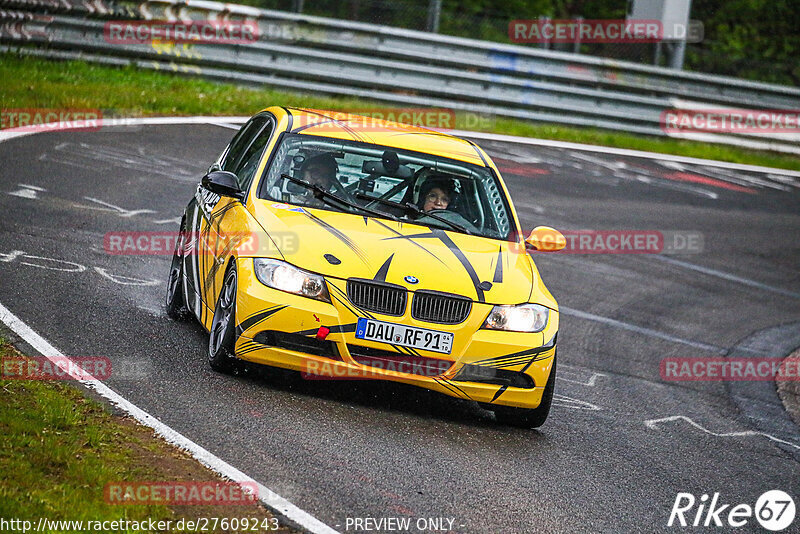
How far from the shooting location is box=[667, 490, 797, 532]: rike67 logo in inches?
262

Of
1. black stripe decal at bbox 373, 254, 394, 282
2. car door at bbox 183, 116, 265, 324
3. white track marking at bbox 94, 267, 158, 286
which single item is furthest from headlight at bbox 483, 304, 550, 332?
white track marking at bbox 94, 267, 158, 286

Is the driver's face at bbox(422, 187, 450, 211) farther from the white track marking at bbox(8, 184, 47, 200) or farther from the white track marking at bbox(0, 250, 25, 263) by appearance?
the white track marking at bbox(8, 184, 47, 200)

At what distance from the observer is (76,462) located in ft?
18.4

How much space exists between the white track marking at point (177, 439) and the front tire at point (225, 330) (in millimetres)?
787

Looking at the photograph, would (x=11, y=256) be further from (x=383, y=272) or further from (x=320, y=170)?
(x=383, y=272)

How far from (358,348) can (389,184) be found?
184 cm

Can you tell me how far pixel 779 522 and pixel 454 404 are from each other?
226 cm

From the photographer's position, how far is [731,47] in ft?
123

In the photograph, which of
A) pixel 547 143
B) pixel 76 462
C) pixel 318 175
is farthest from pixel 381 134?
pixel 547 143

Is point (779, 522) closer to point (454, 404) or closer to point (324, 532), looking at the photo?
point (454, 404)

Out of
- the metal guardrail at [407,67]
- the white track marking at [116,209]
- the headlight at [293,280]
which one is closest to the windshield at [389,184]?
the headlight at [293,280]

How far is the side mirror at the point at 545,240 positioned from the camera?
8.55 m

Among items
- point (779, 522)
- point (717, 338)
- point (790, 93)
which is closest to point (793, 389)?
point (717, 338)

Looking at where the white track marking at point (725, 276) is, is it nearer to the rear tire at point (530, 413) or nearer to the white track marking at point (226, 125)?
the white track marking at point (226, 125)
